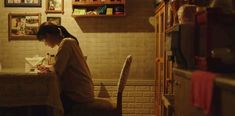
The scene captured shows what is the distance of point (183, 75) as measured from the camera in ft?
6.14

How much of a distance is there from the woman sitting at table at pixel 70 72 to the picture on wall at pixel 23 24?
1891mm

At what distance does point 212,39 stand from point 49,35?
2115 millimetres

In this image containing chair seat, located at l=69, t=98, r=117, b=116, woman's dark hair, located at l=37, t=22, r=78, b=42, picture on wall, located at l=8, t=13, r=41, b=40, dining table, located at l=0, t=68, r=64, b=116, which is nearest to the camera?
dining table, located at l=0, t=68, r=64, b=116

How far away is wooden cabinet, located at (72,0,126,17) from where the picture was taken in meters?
5.08

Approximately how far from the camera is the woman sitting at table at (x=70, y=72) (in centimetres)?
328

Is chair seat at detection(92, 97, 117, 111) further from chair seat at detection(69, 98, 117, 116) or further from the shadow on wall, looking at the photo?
the shadow on wall

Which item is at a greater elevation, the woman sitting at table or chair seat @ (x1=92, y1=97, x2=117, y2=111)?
the woman sitting at table

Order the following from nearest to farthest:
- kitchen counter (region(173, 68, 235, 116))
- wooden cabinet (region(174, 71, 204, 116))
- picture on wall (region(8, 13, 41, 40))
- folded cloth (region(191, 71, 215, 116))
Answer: kitchen counter (region(173, 68, 235, 116))
folded cloth (region(191, 71, 215, 116))
wooden cabinet (region(174, 71, 204, 116))
picture on wall (region(8, 13, 41, 40))

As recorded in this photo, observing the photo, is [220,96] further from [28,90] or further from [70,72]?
[70,72]

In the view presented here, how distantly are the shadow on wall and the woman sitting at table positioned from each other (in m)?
1.88

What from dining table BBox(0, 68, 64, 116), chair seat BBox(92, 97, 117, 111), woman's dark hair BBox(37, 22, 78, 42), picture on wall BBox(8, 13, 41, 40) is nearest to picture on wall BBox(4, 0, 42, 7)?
picture on wall BBox(8, 13, 41, 40)

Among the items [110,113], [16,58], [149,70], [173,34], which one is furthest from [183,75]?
[16,58]

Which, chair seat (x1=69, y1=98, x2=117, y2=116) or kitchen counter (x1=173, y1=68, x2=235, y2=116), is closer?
kitchen counter (x1=173, y1=68, x2=235, y2=116)

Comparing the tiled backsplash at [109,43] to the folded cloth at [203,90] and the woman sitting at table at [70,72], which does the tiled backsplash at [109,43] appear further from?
the folded cloth at [203,90]
